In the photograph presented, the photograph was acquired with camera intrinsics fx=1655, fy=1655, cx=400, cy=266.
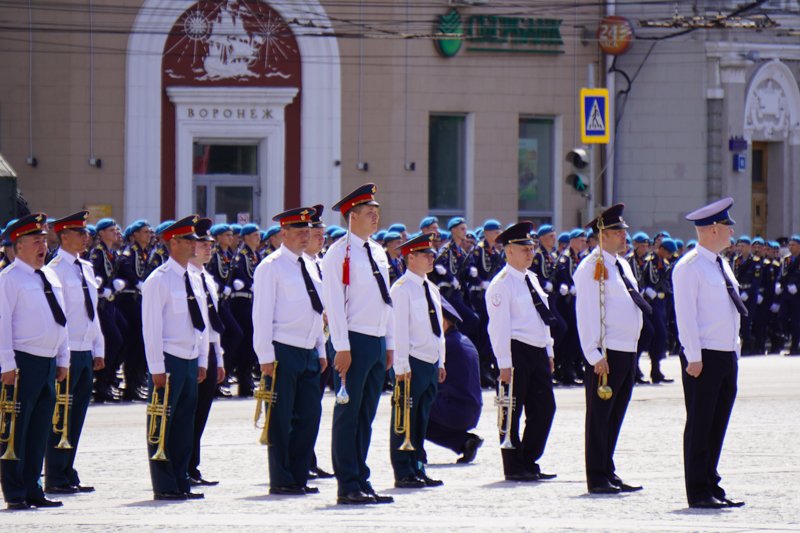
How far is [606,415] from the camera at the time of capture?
12.0 meters

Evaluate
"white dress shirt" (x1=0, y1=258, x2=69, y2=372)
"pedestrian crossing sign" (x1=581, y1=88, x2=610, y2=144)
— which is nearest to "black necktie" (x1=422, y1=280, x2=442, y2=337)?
"white dress shirt" (x1=0, y1=258, x2=69, y2=372)

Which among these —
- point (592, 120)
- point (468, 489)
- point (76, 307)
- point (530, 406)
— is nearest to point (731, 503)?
point (468, 489)

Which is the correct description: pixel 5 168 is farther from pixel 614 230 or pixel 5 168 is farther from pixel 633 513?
pixel 633 513

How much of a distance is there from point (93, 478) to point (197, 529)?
3.07 m

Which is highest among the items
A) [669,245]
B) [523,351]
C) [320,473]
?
[669,245]

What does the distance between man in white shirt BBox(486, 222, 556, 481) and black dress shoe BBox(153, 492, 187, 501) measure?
2.63 m

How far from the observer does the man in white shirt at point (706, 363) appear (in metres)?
11.1

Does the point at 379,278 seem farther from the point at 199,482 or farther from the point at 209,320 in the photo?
the point at 199,482

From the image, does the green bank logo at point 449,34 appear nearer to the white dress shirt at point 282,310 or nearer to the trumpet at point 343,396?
the white dress shirt at point 282,310

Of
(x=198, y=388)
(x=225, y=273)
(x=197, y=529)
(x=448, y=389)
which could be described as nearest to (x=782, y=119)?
(x=225, y=273)

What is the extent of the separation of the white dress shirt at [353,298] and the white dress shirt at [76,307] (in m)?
2.09

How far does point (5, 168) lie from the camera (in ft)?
69.4

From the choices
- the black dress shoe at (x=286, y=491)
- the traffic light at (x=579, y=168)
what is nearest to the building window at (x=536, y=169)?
the traffic light at (x=579, y=168)

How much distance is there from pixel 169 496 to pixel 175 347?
106 centimetres
